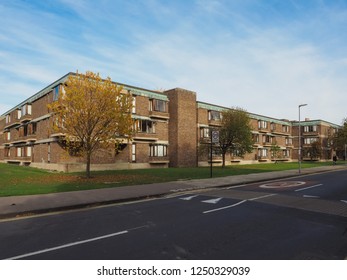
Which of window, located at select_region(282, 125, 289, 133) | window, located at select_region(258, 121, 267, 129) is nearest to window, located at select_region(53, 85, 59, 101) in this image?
window, located at select_region(258, 121, 267, 129)

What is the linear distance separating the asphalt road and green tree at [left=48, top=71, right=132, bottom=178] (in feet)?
35.0

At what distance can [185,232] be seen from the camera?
7.06 metres

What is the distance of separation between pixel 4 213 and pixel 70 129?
12191 mm

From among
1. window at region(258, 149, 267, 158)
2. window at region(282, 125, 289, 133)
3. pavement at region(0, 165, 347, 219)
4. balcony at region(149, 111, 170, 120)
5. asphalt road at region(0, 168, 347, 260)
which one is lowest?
asphalt road at region(0, 168, 347, 260)

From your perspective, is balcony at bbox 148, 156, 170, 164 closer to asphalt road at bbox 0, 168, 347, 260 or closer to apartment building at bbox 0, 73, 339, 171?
apartment building at bbox 0, 73, 339, 171

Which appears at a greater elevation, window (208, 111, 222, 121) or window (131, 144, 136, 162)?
window (208, 111, 222, 121)

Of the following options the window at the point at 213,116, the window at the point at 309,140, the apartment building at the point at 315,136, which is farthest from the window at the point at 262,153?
the window at the point at 309,140

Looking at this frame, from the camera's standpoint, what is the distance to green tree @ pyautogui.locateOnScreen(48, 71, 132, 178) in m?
19.9

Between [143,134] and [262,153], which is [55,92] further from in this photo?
[262,153]

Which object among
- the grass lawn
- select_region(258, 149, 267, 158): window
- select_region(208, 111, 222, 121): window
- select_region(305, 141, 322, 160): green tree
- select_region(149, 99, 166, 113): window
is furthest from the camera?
select_region(305, 141, 322, 160): green tree

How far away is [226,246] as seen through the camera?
595 centimetres

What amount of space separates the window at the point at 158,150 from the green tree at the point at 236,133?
7.75 m

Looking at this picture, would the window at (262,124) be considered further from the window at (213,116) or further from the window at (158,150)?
the window at (158,150)

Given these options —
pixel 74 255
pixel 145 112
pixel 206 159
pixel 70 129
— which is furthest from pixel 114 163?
pixel 74 255
